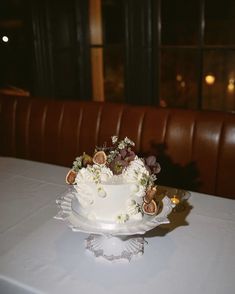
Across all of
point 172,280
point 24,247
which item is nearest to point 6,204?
point 24,247

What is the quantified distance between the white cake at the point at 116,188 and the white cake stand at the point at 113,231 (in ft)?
0.08

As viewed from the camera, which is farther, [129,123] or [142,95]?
[142,95]

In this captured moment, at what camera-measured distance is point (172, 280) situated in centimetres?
109

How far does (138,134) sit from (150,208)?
1.21 m

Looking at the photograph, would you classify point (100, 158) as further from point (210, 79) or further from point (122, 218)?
point (210, 79)

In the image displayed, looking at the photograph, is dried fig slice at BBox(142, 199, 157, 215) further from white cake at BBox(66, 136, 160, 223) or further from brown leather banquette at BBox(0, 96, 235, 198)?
brown leather banquette at BBox(0, 96, 235, 198)

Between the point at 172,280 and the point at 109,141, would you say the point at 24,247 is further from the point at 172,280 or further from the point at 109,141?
the point at 109,141

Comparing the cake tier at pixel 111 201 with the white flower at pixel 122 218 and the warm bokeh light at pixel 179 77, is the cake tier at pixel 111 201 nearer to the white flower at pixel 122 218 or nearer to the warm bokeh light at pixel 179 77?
the white flower at pixel 122 218

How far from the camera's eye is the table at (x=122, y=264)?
1.07 metres

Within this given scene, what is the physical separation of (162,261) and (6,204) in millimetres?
755

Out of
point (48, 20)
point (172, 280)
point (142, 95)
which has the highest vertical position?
point (48, 20)

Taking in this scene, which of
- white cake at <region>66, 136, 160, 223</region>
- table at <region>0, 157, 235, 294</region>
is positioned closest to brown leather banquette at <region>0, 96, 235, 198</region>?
table at <region>0, 157, 235, 294</region>

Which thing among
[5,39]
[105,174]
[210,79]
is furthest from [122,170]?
[5,39]

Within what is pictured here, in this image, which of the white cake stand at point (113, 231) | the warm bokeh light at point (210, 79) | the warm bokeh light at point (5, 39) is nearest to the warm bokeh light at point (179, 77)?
the warm bokeh light at point (210, 79)
